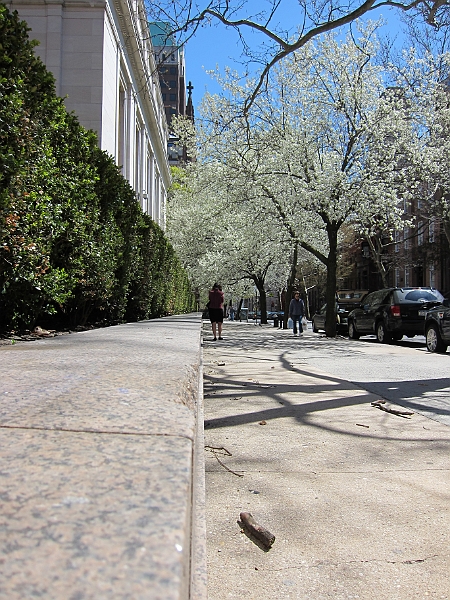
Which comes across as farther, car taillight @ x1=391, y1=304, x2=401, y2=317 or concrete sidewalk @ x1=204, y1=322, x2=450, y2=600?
car taillight @ x1=391, y1=304, x2=401, y2=317

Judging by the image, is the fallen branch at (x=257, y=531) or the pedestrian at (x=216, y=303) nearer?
the fallen branch at (x=257, y=531)

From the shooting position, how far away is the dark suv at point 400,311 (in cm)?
1697

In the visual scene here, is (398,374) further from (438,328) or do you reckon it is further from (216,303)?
(216,303)

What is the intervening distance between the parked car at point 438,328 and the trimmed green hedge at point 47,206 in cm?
769

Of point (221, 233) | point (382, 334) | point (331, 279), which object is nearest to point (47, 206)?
point (382, 334)

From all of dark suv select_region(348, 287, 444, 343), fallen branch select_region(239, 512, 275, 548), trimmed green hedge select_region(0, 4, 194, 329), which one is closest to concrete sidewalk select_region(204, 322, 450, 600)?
fallen branch select_region(239, 512, 275, 548)

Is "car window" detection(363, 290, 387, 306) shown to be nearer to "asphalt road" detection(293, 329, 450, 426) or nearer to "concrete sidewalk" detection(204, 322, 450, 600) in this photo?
"asphalt road" detection(293, 329, 450, 426)

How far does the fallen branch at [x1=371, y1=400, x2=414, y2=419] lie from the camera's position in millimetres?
5451

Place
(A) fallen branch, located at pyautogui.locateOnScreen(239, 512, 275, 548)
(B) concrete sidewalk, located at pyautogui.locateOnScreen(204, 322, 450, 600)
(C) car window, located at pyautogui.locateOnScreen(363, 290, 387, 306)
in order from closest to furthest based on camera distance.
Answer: (B) concrete sidewalk, located at pyautogui.locateOnScreen(204, 322, 450, 600) → (A) fallen branch, located at pyautogui.locateOnScreen(239, 512, 275, 548) → (C) car window, located at pyautogui.locateOnScreen(363, 290, 387, 306)

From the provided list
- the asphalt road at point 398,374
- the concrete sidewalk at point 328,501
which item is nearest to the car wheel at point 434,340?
the asphalt road at point 398,374

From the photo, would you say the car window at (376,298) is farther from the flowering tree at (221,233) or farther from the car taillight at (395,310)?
the flowering tree at (221,233)

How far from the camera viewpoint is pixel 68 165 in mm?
7629

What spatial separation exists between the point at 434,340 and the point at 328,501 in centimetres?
1140

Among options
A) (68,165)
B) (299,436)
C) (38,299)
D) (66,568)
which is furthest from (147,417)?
(68,165)
